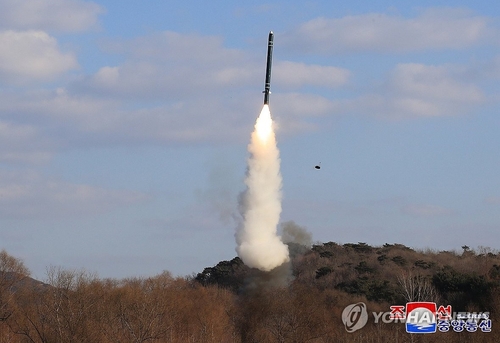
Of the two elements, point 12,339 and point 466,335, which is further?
point 12,339

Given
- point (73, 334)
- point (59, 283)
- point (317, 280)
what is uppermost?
point (317, 280)

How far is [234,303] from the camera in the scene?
74.8 meters

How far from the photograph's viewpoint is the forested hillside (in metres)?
57.0

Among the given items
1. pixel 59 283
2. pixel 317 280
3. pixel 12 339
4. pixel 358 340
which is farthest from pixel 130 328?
pixel 317 280

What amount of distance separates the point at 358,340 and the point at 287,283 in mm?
6798

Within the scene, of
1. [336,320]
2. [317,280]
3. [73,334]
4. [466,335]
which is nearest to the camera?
[73,334]

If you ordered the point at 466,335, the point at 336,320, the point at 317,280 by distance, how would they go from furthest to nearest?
the point at 317,280 < the point at 336,320 < the point at 466,335

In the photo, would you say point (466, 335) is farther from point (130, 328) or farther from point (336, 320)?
point (130, 328)

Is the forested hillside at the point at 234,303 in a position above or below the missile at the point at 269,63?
below

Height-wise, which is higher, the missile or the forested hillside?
the missile

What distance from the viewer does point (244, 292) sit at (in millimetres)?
72000

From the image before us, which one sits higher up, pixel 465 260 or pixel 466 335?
pixel 465 260

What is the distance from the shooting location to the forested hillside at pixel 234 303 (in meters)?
57.0

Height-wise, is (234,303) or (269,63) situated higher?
(269,63)
